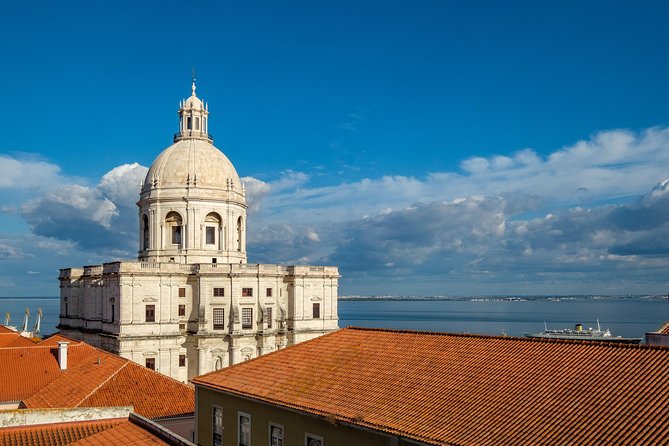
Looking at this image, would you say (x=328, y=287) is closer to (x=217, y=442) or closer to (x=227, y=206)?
(x=227, y=206)

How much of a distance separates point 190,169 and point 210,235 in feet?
20.4

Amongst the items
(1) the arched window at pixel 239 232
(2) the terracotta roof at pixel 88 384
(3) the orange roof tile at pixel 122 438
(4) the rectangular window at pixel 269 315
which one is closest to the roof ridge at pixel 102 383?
(2) the terracotta roof at pixel 88 384

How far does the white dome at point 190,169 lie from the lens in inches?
2422

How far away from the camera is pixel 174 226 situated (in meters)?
61.9

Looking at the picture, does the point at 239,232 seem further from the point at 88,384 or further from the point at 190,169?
the point at 88,384

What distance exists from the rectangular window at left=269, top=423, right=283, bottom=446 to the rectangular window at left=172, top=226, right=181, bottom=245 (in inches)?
1635

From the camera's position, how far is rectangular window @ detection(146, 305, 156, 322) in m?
53.8

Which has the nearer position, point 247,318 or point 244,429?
point 244,429

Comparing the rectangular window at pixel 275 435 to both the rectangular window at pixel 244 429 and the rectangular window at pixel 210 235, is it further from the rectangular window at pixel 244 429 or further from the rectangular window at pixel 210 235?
the rectangular window at pixel 210 235

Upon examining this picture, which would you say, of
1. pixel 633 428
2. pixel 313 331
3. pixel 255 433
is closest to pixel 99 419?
pixel 255 433

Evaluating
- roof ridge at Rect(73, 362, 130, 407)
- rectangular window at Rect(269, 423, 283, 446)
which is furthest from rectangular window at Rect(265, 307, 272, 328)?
rectangular window at Rect(269, 423, 283, 446)

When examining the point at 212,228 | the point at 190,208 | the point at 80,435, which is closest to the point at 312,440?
the point at 80,435

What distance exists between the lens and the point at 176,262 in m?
57.9

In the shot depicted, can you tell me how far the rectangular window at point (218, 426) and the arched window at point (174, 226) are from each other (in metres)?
38.1
